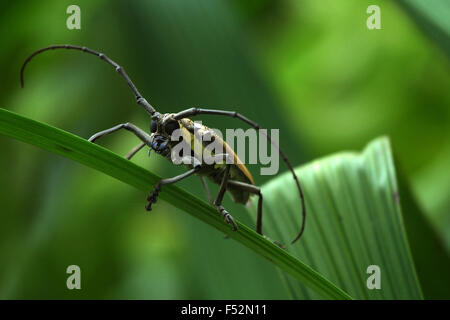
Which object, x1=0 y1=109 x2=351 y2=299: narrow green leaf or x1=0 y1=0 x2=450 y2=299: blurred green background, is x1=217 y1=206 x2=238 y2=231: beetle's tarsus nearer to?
x1=0 y1=109 x2=351 y2=299: narrow green leaf

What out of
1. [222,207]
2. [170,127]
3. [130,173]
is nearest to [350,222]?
[222,207]

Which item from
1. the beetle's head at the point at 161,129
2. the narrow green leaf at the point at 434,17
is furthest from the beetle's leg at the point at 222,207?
the narrow green leaf at the point at 434,17

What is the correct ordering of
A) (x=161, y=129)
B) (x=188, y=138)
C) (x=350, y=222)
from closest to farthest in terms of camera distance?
(x=161, y=129), (x=188, y=138), (x=350, y=222)

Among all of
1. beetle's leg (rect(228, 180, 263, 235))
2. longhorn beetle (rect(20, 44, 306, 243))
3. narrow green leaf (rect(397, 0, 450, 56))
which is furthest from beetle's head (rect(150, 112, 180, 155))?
narrow green leaf (rect(397, 0, 450, 56))

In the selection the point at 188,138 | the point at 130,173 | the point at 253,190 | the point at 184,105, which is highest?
the point at 184,105

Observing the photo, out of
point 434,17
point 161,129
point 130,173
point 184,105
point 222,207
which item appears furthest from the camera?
point 184,105

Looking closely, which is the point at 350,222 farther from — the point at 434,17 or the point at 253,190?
the point at 434,17
